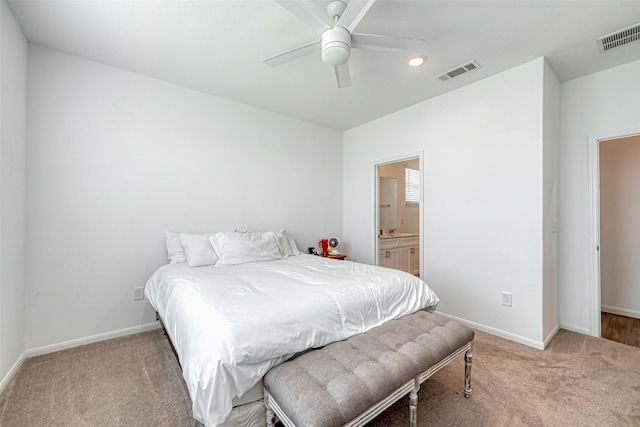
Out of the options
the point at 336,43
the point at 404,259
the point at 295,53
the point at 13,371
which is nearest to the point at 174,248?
the point at 13,371

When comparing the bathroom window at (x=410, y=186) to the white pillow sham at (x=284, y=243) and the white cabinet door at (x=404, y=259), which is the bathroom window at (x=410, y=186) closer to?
the white cabinet door at (x=404, y=259)

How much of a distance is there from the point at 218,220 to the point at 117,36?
1.92 metres

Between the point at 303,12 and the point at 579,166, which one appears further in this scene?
the point at 579,166

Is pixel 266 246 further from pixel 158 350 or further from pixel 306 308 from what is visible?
pixel 306 308

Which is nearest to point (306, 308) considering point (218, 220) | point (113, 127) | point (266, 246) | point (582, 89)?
point (266, 246)

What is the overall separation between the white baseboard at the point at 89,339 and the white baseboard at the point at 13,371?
0.08 m

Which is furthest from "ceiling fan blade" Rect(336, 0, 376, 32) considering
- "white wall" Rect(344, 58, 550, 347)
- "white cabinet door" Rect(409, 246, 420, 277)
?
"white cabinet door" Rect(409, 246, 420, 277)

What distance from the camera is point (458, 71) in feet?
8.96

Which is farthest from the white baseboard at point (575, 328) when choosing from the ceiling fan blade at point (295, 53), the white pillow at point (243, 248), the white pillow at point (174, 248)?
the white pillow at point (174, 248)

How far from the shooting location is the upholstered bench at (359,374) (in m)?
1.10

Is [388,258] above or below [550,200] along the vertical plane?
below

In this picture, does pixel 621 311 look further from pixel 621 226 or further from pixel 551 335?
pixel 551 335

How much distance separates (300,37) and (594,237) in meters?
3.39

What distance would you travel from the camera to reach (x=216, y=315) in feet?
4.64
